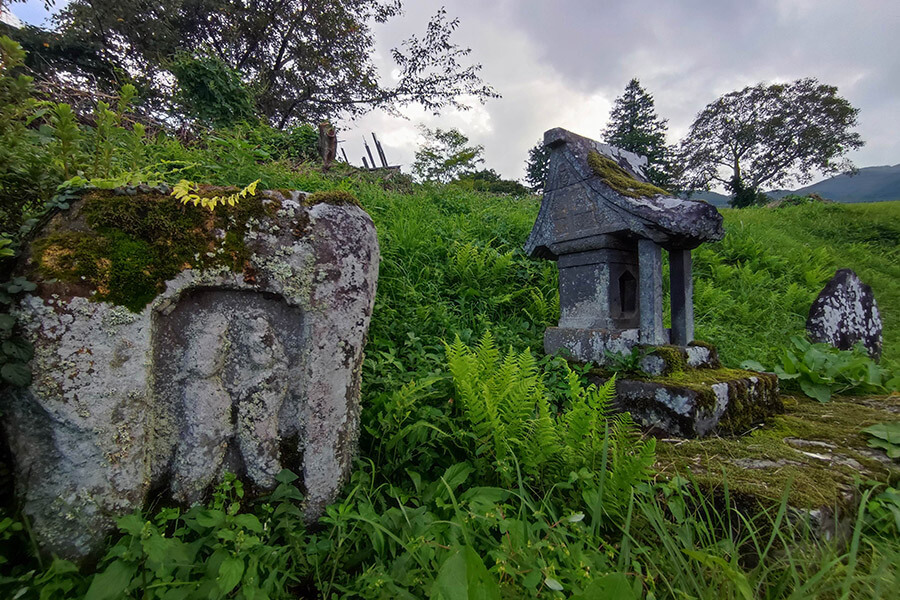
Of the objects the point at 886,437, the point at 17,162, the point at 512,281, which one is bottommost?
the point at 886,437

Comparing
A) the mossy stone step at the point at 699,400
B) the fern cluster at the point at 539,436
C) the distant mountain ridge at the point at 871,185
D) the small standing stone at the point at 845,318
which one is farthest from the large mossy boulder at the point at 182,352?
the distant mountain ridge at the point at 871,185

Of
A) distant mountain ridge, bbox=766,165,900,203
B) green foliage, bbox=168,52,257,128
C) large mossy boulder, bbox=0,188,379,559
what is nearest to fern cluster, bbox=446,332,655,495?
large mossy boulder, bbox=0,188,379,559

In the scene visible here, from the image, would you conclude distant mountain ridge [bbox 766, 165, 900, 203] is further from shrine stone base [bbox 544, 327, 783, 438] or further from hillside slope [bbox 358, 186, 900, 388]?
shrine stone base [bbox 544, 327, 783, 438]

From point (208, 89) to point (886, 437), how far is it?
29.3 ft

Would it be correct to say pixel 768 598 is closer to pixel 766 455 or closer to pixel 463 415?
pixel 766 455

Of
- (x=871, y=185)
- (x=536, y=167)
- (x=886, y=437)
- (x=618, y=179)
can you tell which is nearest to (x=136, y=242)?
(x=618, y=179)

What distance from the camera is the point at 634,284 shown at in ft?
11.1

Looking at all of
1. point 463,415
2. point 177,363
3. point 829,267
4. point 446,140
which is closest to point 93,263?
point 177,363

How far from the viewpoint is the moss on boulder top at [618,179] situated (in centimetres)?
300

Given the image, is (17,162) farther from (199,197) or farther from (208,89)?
(208,89)

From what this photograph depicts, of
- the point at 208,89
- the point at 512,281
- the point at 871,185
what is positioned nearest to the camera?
the point at 512,281

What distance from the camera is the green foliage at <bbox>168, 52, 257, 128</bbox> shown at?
6.44 metres

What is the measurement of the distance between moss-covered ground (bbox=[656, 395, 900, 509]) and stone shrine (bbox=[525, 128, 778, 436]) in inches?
7.6

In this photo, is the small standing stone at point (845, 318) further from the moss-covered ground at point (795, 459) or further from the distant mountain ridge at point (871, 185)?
the distant mountain ridge at point (871, 185)
